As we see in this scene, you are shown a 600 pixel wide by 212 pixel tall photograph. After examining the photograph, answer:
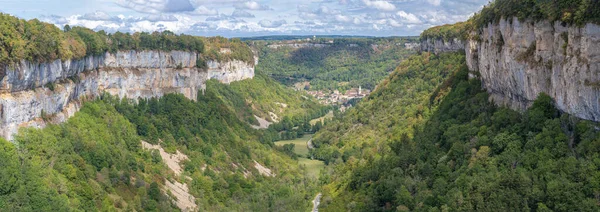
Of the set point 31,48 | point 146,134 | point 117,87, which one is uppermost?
point 31,48

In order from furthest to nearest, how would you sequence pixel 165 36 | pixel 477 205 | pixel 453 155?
pixel 165 36 < pixel 453 155 < pixel 477 205

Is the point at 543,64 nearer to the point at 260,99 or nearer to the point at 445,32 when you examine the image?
the point at 445,32

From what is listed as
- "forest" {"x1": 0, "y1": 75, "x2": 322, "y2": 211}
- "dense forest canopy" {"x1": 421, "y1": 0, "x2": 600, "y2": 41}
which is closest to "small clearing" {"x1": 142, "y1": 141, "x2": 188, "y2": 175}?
"forest" {"x1": 0, "y1": 75, "x2": 322, "y2": 211}

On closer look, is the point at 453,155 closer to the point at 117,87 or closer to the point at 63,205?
the point at 63,205

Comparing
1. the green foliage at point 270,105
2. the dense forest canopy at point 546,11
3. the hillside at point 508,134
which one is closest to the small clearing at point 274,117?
the green foliage at point 270,105

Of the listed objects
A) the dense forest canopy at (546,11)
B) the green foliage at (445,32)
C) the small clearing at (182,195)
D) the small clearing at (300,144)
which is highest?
the dense forest canopy at (546,11)

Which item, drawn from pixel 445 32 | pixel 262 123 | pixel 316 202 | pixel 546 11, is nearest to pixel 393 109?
pixel 445 32

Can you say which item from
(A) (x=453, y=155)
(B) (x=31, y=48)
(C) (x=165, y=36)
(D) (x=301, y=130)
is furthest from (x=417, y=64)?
(B) (x=31, y=48)

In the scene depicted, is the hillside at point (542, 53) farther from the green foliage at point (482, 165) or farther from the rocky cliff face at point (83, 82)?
the rocky cliff face at point (83, 82)
